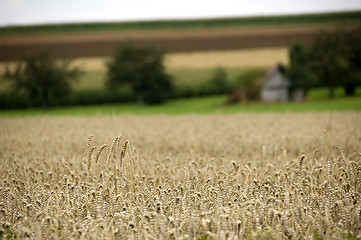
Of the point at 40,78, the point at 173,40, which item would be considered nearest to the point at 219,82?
the point at 173,40

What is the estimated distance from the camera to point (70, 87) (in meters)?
57.4

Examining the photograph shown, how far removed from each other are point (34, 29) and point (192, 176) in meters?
101

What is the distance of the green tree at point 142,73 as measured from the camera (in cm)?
5784

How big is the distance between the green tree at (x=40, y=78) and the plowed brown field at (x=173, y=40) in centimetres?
1998

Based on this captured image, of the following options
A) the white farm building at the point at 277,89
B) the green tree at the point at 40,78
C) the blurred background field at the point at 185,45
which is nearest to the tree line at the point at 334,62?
the white farm building at the point at 277,89

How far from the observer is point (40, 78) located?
56125 millimetres

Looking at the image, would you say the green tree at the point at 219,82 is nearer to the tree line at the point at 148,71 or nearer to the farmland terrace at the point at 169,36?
the tree line at the point at 148,71

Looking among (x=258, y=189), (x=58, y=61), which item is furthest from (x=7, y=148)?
(x=58, y=61)

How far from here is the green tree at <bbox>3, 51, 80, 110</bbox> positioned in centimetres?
5541

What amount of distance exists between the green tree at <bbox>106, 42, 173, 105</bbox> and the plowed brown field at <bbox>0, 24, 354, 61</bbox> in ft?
69.1

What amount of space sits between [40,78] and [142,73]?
16.2m

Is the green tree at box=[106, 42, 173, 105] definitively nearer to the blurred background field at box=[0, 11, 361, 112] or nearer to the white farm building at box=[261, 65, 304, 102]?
the blurred background field at box=[0, 11, 361, 112]

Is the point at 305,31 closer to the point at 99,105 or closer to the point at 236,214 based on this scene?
the point at 99,105

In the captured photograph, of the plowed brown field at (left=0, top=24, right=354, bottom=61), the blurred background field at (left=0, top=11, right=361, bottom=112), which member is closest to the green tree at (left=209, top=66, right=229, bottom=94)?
the blurred background field at (left=0, top=11, right=361, bottom=112)
